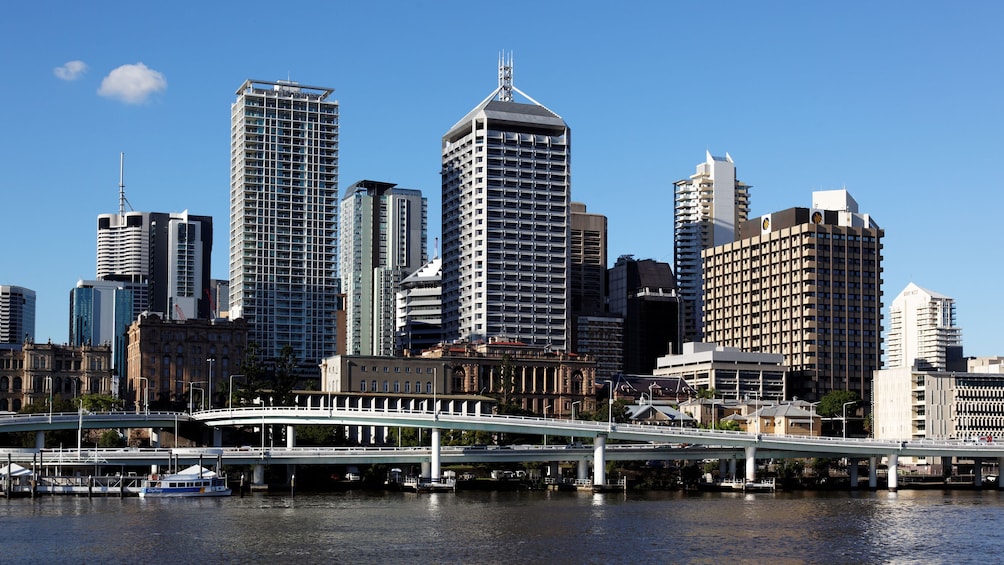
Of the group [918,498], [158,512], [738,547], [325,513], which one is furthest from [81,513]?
[918,498]

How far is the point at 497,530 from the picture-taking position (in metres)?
139

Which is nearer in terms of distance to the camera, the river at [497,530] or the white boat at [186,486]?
the river at [497,530]

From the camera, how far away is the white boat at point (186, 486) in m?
183

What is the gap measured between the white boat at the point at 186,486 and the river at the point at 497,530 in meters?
4.84

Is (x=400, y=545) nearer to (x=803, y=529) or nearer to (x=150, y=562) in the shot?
(x=150, y=562)

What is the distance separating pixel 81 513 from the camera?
6156 inches

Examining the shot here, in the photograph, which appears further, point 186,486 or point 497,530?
point 186,486

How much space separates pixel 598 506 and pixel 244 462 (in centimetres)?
5240

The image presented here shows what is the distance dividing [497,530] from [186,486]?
59.6 meters

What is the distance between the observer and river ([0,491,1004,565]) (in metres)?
120

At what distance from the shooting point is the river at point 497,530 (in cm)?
12025

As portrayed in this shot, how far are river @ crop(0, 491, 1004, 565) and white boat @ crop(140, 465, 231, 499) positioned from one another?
484 cm

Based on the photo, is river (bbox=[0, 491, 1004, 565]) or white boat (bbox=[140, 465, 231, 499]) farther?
white boat (bbox=[140, 465, 231, 499])

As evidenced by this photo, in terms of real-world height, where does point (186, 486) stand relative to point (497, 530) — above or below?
above
